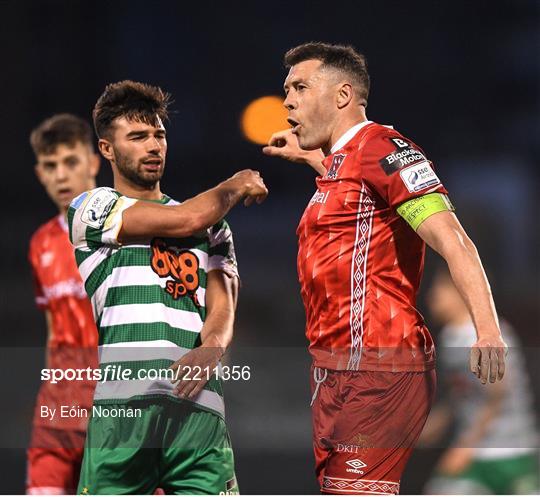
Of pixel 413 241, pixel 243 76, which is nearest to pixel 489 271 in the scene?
pixel 243 76

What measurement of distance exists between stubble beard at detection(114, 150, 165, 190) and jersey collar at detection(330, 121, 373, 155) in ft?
2.09

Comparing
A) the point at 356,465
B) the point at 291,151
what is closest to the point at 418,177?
the point at 291,151

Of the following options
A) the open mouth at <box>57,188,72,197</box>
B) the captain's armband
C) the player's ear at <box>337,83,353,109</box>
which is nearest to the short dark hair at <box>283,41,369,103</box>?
the player's ear at <box>337,83,353,109</box>

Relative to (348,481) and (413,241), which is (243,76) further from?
(348,481)

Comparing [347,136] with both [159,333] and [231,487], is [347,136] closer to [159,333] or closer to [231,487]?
[159,333]

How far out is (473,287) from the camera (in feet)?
9.04

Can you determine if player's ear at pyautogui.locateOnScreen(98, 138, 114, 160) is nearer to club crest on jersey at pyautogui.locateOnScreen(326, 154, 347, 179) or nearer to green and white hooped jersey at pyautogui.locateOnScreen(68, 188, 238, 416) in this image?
green and white hooped jersey at pyautogui.locateOnScreen(68, 188, 238, 416)

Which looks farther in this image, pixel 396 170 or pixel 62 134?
pixel 62 134

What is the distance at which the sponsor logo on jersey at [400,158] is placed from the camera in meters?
2.97

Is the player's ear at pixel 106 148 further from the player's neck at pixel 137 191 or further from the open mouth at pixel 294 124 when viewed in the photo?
the open mouth at pixel 294 124

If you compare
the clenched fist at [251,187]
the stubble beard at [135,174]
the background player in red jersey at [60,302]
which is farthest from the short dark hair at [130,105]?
the background player in red jersey at [60,302]

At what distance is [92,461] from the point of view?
3.31m

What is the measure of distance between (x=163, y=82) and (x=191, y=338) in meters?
1.58

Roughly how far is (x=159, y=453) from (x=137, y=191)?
0.87 m
